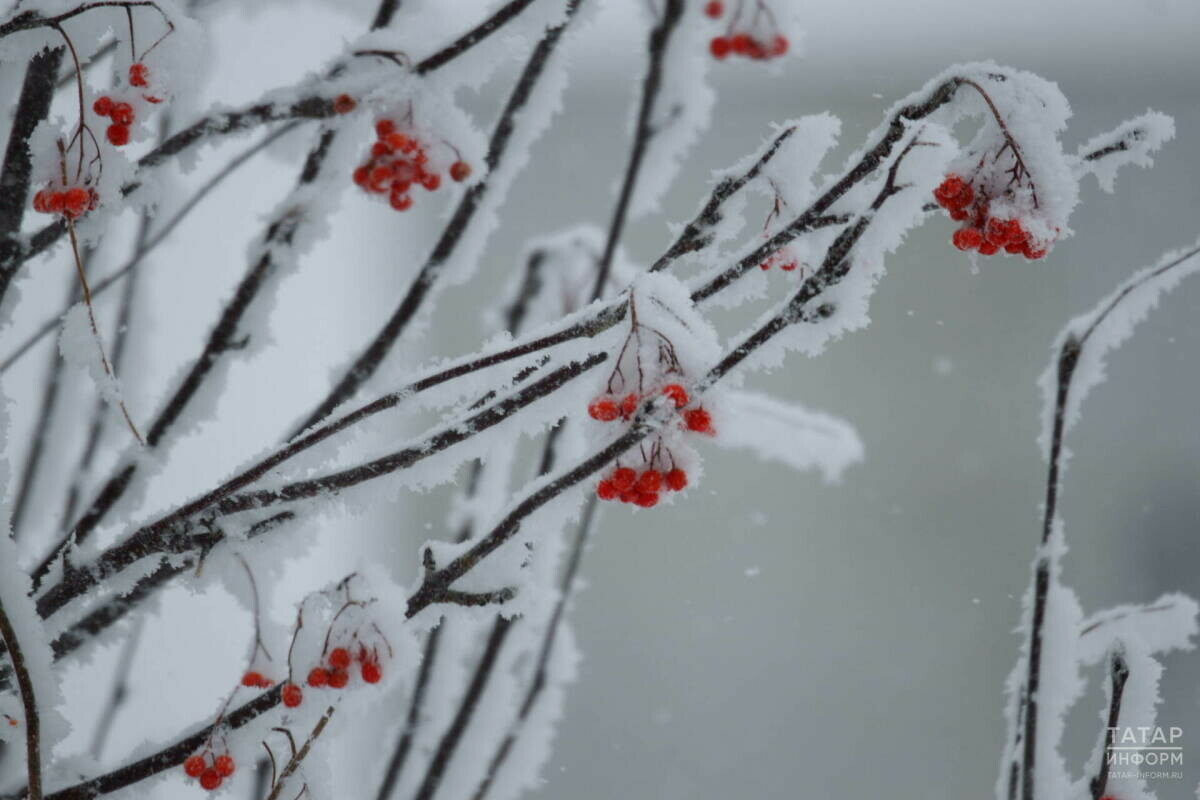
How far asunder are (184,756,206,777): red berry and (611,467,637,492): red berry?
1.07 feet

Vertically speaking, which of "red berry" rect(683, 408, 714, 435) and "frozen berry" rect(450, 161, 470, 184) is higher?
"frozen berry" rect(450, 161, 470, 184)

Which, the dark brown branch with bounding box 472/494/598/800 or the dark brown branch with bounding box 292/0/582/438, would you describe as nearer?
the dark brown branch with bounding box 292/0/582/438

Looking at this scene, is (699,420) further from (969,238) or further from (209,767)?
(209,767)

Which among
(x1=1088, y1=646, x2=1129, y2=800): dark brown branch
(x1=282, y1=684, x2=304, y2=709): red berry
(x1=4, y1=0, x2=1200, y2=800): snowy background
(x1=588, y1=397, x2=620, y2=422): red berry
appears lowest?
(x1=282, y1=684, x2=304, y2=709): red berry

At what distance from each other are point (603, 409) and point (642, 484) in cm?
8

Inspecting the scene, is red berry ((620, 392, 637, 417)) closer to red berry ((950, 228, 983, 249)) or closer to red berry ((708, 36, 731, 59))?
red berry ((950, 228, 983, 249))

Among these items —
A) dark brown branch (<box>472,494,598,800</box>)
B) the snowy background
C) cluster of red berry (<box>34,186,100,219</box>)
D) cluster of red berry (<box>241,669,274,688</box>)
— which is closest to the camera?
cluster of red berry (<box>34,186,100,219</box>)

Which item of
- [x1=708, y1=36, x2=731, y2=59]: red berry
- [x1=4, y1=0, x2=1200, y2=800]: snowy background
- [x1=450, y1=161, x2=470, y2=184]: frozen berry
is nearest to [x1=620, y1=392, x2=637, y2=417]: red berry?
[x1=450, y1=161, x2=470, y2=184]: frozen berry

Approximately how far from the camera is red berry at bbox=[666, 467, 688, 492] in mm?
553

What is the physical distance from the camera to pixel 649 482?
551mm

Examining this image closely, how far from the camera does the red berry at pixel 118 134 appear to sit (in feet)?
2.03

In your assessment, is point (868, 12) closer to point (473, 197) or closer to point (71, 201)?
point (473, 197)

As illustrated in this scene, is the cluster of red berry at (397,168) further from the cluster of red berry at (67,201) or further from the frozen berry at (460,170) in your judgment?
the cluster of red berry at (67,201)

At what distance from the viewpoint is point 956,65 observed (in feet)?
1.73
